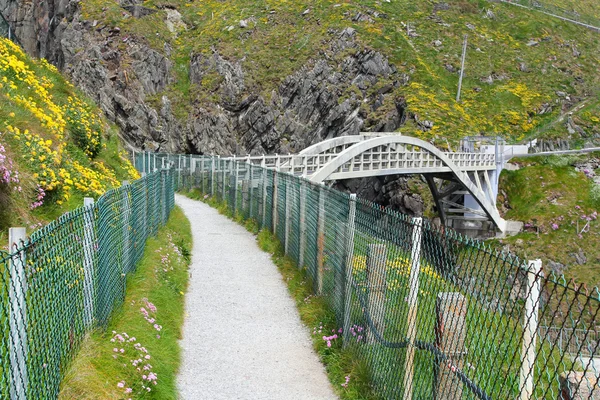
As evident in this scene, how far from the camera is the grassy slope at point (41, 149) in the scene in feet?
25.5

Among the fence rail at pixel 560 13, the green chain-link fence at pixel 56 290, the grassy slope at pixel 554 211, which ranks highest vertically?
the fence rail at pixel 560 13

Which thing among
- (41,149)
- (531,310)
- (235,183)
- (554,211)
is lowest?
(554,211)

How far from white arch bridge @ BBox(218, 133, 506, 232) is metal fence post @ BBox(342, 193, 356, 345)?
2609cm

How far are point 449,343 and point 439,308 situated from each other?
38cm

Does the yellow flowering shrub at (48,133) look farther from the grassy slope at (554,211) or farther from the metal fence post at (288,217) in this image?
the grassy slope at (554,211)

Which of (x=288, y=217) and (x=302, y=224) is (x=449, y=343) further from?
(x=288, y=217)

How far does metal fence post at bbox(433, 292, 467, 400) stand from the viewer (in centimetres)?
451

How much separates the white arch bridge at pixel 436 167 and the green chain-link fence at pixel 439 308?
26055 millimetres

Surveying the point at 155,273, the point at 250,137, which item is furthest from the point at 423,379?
the point at 250,137

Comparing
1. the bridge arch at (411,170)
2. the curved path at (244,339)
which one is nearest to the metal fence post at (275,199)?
the curved path at (244,339)

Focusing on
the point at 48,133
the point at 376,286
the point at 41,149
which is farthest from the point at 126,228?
the point at 376,286

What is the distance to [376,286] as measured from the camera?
250 inches

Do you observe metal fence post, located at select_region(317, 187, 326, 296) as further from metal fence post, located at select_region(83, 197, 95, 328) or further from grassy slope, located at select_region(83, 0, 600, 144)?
grassy slope, located at select_region(83, 0, 600, 144)

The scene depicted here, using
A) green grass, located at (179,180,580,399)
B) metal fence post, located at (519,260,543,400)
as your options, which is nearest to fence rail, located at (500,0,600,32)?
green grass, located at (179,180,580,399)
